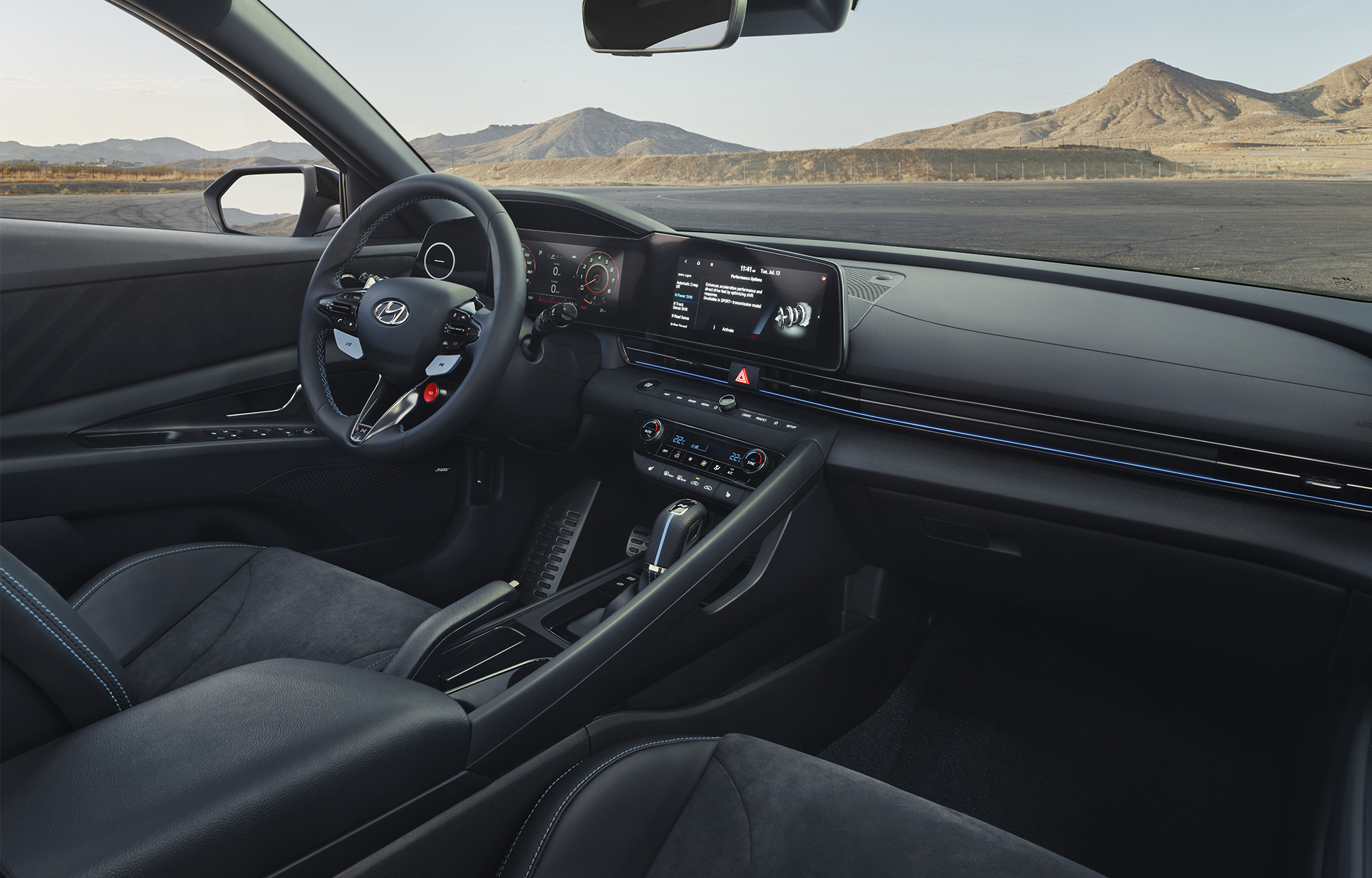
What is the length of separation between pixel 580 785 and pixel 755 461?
1.00m

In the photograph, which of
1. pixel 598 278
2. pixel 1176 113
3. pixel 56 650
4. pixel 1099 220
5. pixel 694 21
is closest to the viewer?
pixel 56 650

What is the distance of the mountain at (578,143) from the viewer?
2645mm

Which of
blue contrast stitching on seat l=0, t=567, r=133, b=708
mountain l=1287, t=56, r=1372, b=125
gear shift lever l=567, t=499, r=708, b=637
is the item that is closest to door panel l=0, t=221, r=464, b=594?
gear shift lever l=567, t=499, r=708, b=637

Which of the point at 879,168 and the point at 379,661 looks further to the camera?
the point at 879,168

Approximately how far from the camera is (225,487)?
7.41 feet

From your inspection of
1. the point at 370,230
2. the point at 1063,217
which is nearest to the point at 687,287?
the point at 370,230

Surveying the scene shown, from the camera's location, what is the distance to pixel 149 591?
1.85 metres

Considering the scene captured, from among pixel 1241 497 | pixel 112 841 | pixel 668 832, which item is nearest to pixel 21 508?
pixel 112 841

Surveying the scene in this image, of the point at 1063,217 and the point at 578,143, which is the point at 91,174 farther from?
the point at 1063,217

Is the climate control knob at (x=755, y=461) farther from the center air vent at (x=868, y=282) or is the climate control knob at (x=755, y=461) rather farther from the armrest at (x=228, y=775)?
the armrest at (x=228, y=775)

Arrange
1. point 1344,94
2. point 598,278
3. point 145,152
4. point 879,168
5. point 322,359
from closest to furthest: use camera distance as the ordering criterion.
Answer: point 1344,94, point 322,359, point 145,152, point 598,278, point 879,168

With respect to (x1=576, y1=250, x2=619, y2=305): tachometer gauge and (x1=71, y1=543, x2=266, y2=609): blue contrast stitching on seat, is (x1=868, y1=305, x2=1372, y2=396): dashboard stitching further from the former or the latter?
(x1=71, y1=543, x2=266, y2=609): blue contrast stitching on seat

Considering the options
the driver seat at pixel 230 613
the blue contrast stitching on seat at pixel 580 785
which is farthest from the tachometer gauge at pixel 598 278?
the blue contrast stitching on seat at pixel 580 785

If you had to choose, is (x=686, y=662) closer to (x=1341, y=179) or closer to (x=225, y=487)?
(x=225, y=487)
